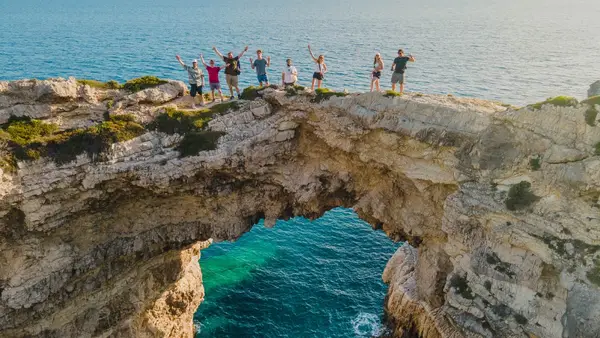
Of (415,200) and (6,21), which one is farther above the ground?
(6,21)

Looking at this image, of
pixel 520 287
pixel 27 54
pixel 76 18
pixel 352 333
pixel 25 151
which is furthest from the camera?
pixel 76 18

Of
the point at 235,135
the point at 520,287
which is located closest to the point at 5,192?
the point at 235,135

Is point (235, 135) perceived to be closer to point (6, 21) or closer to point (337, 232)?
point (337, 232)

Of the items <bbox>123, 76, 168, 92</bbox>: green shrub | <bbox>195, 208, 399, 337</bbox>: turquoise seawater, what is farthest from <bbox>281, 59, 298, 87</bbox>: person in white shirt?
<bbox>195, 208, 399, 337</bbox>: turquoise seawater

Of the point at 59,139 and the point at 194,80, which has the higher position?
the point at 194,80

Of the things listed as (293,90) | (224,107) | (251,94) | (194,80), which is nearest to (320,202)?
(293,90)

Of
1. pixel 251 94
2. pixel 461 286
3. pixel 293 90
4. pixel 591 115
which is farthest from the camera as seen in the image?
pixel 251 94

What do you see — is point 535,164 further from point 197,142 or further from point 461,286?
point 197,142
